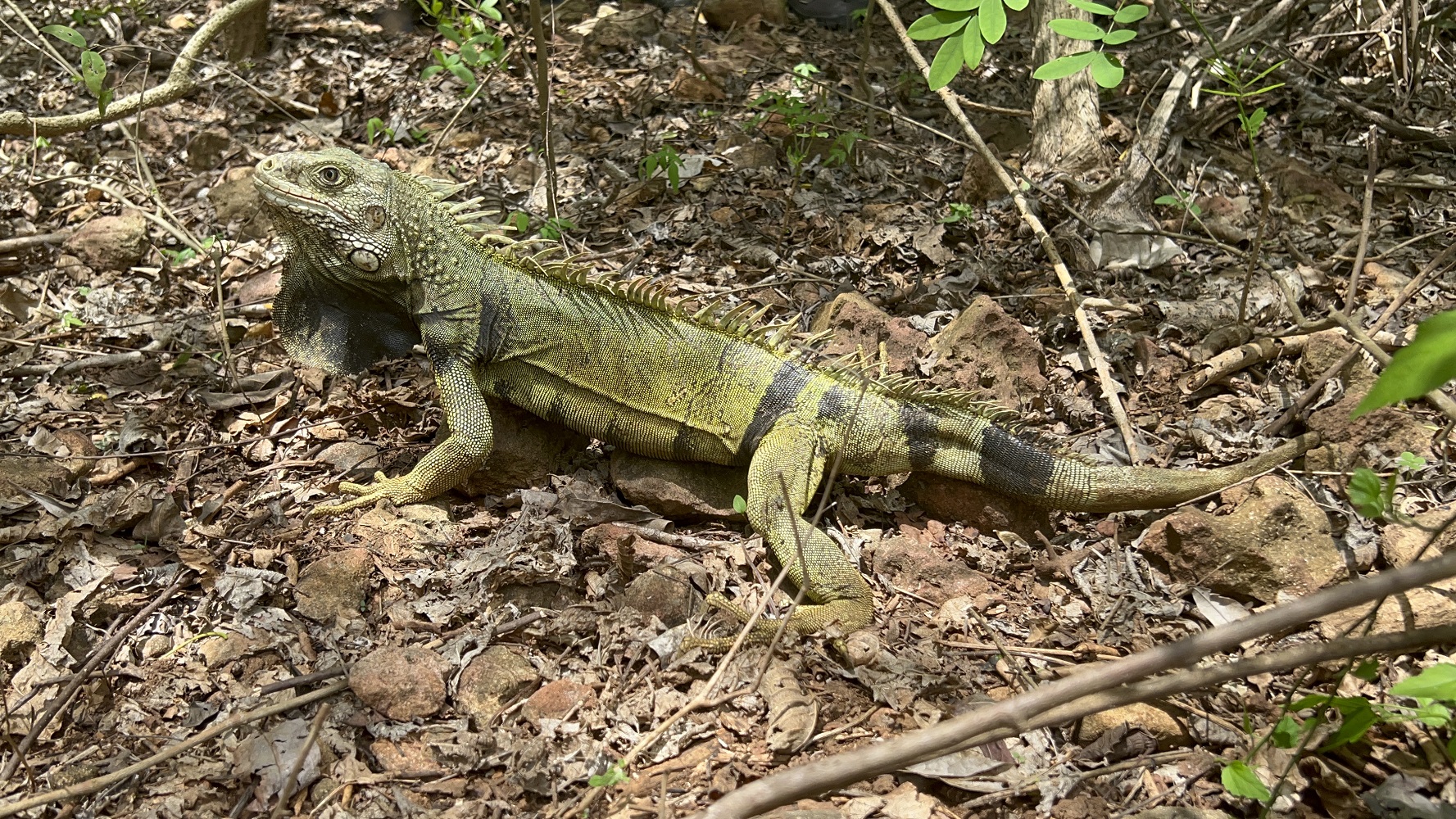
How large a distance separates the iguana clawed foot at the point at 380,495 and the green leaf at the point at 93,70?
276cm

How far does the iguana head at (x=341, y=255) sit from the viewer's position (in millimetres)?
4547

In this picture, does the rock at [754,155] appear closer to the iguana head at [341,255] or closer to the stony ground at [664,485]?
the stony ground at [664,485]

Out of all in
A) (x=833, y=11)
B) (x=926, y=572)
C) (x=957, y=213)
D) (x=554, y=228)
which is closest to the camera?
(x=926, y=572)

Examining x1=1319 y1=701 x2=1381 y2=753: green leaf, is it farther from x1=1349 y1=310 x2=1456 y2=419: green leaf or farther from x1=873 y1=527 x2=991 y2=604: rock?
x1=1349 y1=310 x2=1456 y2=419: green leaf

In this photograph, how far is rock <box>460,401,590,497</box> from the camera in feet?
16.1

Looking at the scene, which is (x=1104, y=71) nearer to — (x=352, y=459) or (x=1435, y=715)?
(x=1435, y=715)

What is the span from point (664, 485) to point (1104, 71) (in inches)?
106

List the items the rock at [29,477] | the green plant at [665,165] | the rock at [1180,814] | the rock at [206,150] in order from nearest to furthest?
the rock at [1180,814] → the rock at [29,477] → the green plant at [665,165] → the rock at [206,150]

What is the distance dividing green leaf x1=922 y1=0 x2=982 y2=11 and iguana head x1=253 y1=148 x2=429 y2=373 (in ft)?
8.93

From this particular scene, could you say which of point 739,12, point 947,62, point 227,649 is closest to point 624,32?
point 739,12

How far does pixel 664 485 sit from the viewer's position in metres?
4.69

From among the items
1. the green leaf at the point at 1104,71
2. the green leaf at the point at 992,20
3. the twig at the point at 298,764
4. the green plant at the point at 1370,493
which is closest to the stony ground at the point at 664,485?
the twig at the point at 298,764

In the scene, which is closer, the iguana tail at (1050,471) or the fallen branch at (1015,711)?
the fallen branch at (1015,711)

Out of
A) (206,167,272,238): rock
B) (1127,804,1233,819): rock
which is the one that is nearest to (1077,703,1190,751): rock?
(1127,804,1233,819): rock
